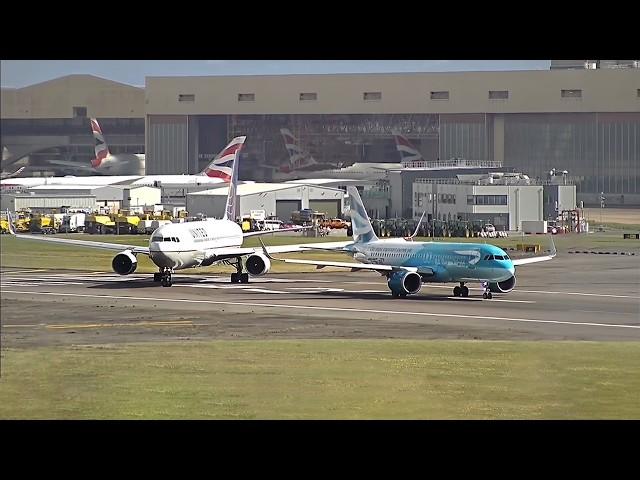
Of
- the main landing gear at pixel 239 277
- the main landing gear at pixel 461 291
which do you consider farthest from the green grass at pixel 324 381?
the main landing gear at pixel 239 277

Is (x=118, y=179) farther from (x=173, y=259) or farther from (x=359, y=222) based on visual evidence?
(x=359, y=222)

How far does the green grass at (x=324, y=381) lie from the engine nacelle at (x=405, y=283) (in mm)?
7598

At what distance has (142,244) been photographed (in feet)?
112

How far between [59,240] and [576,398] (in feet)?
63.5

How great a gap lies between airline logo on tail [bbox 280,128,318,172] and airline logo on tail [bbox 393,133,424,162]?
12.2ft

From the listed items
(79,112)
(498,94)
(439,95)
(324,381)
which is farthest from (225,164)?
(324,381)

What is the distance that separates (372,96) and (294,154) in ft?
35.8

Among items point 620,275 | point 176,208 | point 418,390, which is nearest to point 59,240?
point 176,208

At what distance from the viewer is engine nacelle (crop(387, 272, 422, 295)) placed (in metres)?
28.2

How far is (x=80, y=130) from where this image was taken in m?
43.2

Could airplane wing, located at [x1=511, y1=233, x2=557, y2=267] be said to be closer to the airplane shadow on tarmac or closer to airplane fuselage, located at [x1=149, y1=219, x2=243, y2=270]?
the airplane shadow on tarmac

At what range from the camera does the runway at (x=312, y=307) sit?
21.7 metres
